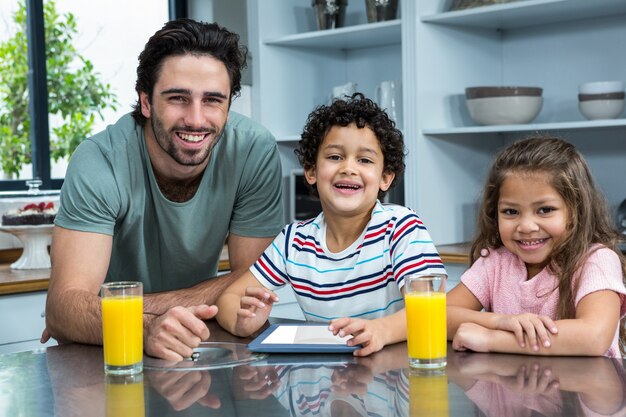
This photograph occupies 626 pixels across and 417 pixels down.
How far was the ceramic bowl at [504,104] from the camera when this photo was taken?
3.20m

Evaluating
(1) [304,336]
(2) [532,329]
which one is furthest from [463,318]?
(1) [304,336]

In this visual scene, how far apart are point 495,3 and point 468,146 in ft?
1.96

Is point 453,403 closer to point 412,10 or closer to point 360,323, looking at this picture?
point 360,323

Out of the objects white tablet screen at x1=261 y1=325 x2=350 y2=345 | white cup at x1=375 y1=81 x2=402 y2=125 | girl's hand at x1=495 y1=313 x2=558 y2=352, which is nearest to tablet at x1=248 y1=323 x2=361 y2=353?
white tablet screen at x1=261 y1=325 x2=350 y2=345

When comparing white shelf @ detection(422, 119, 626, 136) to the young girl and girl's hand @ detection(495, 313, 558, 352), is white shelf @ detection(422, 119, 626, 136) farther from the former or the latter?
girl's hand @ detection(495, 313, 558, 352)

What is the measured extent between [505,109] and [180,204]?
1476mm

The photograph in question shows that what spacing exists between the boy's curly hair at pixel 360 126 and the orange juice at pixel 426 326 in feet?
2.03

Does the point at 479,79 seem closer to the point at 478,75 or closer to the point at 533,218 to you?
the point at 478,75

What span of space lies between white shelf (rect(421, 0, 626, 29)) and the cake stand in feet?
5.25

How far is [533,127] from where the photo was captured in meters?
3.10

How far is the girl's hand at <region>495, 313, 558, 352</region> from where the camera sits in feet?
4.60

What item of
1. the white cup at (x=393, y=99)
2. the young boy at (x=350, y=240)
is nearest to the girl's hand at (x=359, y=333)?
the young boy at (x=350, y=240)

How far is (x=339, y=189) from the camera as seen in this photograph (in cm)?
183

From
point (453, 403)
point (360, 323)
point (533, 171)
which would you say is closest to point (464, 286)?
point (533, 171)
